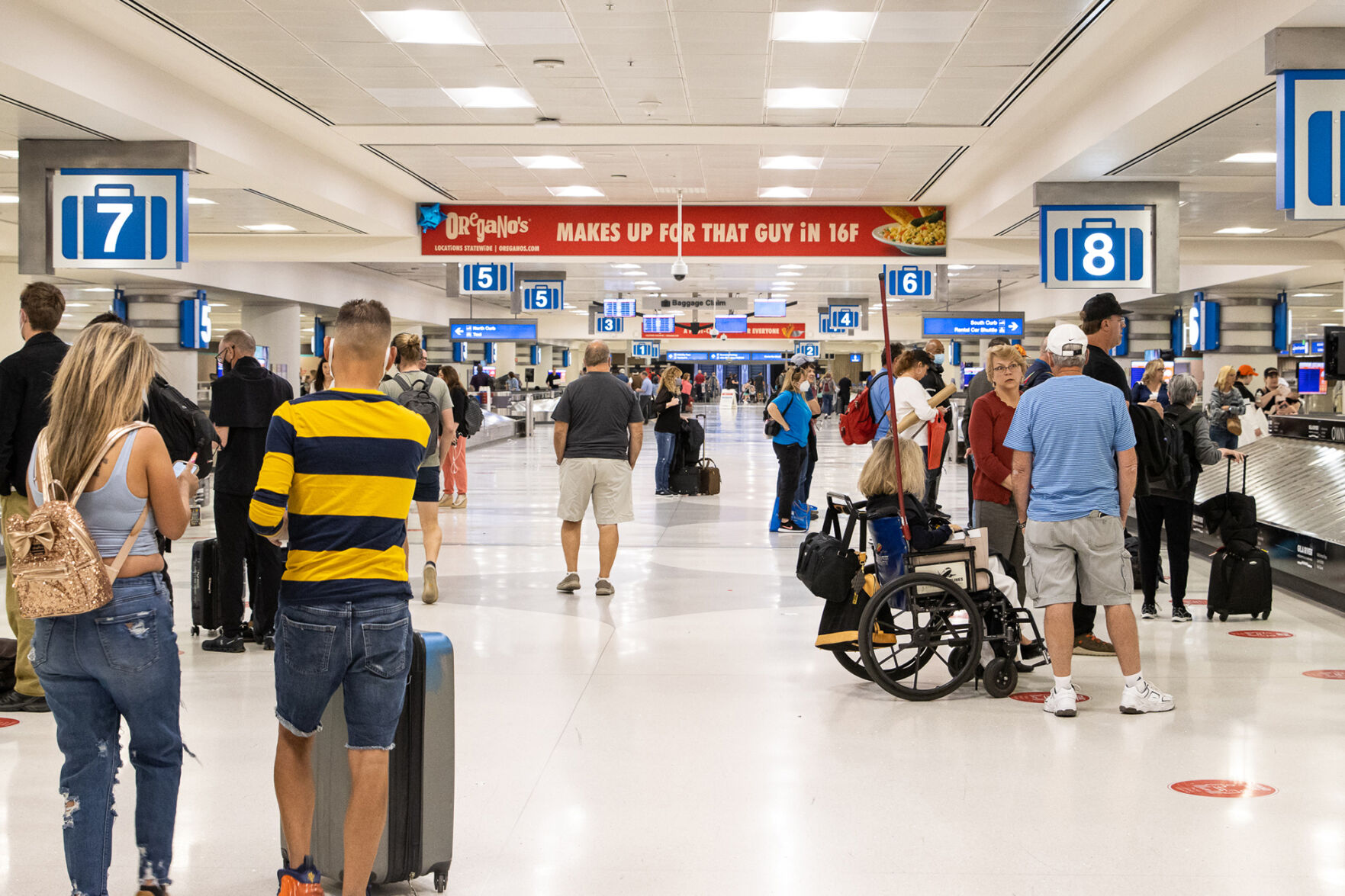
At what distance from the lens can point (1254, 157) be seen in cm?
1084

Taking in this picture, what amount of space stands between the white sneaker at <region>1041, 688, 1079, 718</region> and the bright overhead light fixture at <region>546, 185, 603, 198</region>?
10.3m

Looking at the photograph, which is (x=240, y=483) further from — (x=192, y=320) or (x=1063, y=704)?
(x=192, y=320)

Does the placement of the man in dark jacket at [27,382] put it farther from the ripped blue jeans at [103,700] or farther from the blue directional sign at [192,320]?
the blue directional sign at [192,320]

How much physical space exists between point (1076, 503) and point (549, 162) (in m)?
8.87

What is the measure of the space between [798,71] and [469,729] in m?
6.08

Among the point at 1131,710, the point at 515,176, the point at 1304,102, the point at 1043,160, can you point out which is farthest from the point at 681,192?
the point at 1131,710

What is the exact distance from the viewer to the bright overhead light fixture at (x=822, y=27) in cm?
767

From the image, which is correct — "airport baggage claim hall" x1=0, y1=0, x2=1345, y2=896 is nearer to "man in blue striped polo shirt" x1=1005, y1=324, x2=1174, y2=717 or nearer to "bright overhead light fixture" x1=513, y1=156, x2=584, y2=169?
"man in blue striped polo shirt" x1=1005, y1=324, x2=1174, y2=717

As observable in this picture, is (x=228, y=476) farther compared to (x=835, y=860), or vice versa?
(x=228, y=476)

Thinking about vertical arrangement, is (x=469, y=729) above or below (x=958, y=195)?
below

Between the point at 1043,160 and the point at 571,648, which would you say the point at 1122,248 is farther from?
the point at 571,648

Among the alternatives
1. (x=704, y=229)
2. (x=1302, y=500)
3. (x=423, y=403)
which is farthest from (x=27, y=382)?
(x=704, y=229)

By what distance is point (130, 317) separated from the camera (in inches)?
797

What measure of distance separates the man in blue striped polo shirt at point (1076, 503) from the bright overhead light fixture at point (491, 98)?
6028mm
